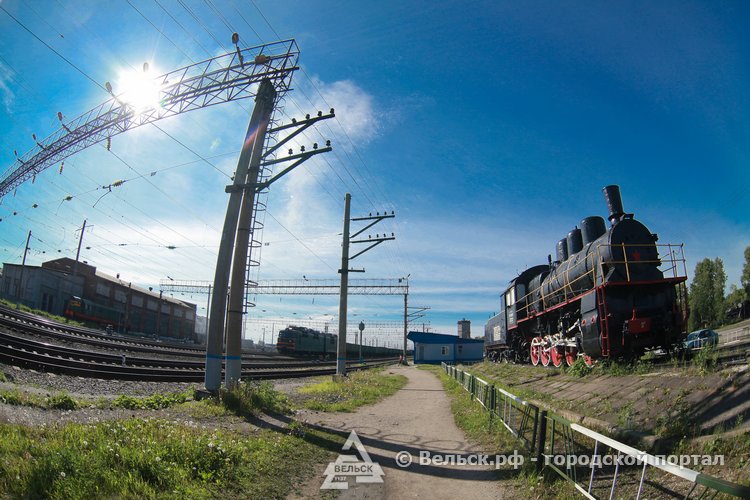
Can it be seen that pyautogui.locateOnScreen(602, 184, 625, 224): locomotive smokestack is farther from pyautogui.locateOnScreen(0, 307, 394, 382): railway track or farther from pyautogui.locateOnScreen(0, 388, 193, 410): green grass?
pyautogui.locateOnScreen(0, 307, 394, 382): railway track

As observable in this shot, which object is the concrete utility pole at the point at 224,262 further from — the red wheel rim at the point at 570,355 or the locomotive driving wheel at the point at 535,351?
the locomotive driving wheel at the point at 535,351

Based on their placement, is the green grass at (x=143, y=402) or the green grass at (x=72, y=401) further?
the green grass at (x=143, y=402)

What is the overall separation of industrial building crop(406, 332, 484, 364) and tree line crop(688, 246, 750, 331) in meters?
23.5

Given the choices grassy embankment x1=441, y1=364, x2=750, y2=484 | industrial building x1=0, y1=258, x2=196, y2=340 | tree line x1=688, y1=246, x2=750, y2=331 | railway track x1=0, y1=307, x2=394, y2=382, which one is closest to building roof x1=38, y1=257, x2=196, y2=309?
industrial building x1=0, y1=258, x2=196, y2=340

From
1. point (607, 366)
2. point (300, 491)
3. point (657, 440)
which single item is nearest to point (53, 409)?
point (300, 491)

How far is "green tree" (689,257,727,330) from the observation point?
46562mm

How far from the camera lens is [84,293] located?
45.4 m

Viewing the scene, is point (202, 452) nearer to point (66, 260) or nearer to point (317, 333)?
point (317, 333)

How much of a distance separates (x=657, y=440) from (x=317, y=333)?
41.8 meters

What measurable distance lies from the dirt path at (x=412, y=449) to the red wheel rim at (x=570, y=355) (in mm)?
4083

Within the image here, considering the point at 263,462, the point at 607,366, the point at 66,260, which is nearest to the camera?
the point at 263,462

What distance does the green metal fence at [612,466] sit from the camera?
9.86ft

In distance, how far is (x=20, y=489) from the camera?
3.40 meters

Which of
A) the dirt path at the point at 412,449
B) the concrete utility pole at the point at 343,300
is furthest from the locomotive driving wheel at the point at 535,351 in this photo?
the concrete utility pole at the point at 343,300
